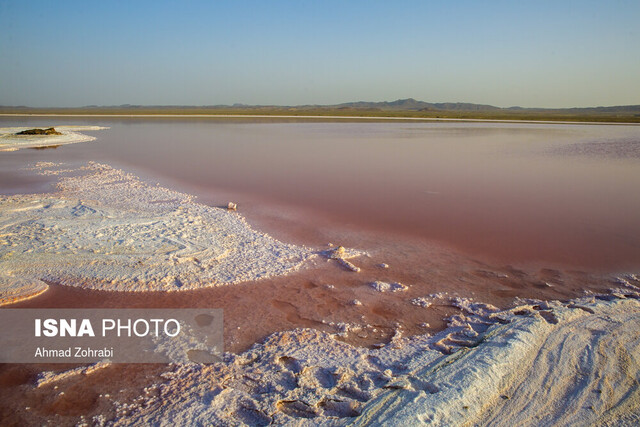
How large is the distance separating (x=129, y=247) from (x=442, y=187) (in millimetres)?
7595

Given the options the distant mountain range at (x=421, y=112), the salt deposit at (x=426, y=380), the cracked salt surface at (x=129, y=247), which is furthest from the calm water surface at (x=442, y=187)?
the distant mountain range at (x=421, y=112)

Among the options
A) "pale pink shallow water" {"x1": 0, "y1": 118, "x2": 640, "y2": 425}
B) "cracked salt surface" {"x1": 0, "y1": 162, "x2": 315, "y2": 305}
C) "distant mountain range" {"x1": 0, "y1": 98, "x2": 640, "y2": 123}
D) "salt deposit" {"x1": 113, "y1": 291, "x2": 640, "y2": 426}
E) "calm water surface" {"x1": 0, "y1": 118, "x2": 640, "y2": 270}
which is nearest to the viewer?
"salt deposit" {"x1": 113, "y1": 291, "x2": 640, "y2": 426}

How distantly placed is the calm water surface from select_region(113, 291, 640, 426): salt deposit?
8.06 ft

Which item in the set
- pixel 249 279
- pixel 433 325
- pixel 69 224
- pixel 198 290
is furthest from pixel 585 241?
pixel 69 224

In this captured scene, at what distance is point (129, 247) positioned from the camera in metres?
6.12

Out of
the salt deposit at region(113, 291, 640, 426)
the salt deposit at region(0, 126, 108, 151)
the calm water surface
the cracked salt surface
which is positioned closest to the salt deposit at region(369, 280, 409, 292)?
the salt deposit at region(113, 291, 640, 426)

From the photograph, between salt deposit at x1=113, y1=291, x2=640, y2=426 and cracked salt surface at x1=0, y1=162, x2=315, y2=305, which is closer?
salt deposit at x1=113, y1=291, x2=640, y2=426

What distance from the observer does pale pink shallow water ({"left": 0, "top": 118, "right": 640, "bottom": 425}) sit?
14.3 feet

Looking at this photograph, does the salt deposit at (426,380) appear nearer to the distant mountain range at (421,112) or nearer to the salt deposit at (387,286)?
the salt deposit at (387,286)

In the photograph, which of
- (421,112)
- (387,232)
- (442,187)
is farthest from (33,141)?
(421,112)

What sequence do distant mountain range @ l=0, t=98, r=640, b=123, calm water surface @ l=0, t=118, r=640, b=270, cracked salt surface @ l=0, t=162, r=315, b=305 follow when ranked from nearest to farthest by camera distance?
cracked salt surface @ l=0, t=162, r=315, b=305 < calm water surface @ l=0, t=118, r=640, b=270 < distant mountain range @ l=0, t=98, r=640, b=123

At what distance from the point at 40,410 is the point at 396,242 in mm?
4991

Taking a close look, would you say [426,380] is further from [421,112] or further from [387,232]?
[421,112]

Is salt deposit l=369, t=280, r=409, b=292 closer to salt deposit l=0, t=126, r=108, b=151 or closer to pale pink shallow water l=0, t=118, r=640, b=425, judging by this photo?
pale pink shallow water l=0, t=118, r=640, b=425
